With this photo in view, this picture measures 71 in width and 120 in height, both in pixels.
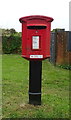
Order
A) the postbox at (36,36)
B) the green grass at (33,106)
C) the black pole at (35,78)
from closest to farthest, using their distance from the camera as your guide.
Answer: the green grass at (33,106)
the postbox at (36,36)
the black pole at (35,78)

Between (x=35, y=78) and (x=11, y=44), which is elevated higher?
(x=11, y=44)

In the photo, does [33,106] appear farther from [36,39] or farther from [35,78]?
[36,39]

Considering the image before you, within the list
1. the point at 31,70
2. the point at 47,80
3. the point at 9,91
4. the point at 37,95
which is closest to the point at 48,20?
the point at 31,70

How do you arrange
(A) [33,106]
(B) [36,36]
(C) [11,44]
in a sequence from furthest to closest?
(C) [11,44]
(A) [33,106]
(B) [36,36]

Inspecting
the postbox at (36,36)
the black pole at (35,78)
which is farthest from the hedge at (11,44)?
the postbox at (36,36)

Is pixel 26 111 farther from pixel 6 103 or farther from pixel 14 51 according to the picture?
pixel 14 51

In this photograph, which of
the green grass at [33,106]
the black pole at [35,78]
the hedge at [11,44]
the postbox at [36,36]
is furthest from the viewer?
the hedge at [11,44]

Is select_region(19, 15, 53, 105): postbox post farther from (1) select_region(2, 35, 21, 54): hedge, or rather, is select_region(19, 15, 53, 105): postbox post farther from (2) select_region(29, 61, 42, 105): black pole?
(1) select_region(2, 35, 21, 54): hedge

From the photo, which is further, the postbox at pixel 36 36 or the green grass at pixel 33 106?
the postbox at pixel 36 36

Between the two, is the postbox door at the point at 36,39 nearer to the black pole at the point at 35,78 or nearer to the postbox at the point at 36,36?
the postbox at the point at 36,36

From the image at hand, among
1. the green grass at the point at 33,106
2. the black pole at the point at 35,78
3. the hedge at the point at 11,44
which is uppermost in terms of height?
the hedge at the point at 11,44

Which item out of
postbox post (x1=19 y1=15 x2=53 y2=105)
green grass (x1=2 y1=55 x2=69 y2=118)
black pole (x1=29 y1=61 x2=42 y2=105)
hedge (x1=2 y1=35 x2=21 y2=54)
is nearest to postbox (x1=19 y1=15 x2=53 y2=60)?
postbox post (x1=19 y1=15 x2=53 y2=105)

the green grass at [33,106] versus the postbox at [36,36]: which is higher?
the postbox at [36,36]

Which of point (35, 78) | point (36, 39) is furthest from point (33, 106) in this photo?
point (36, 39)
